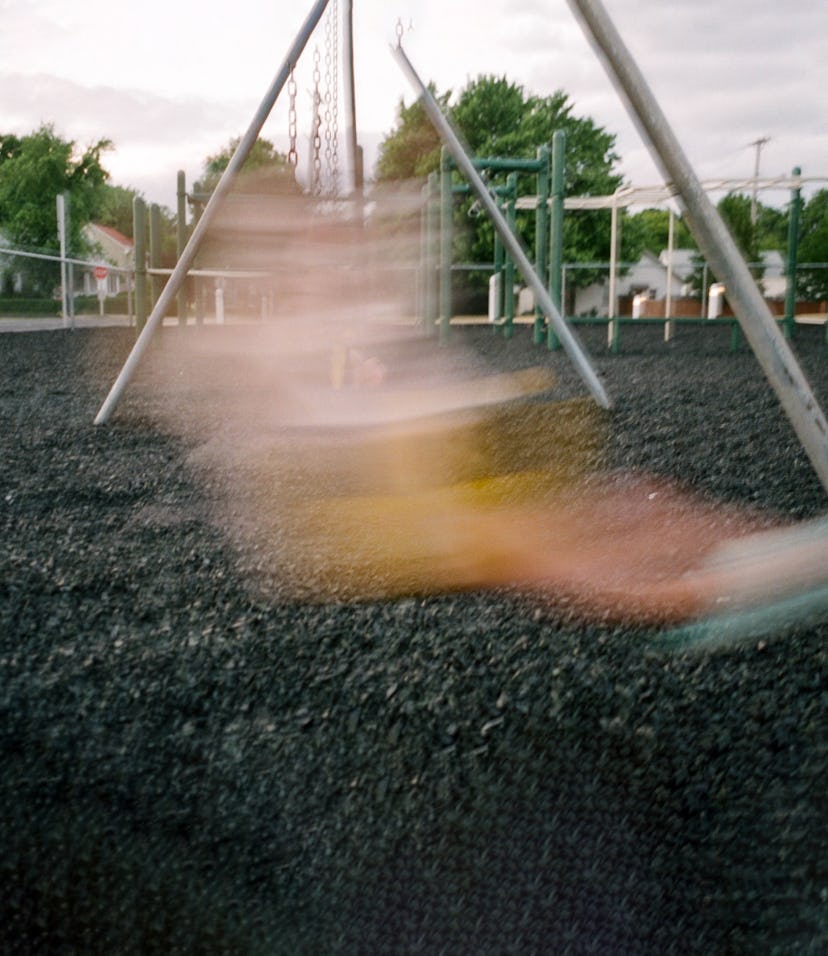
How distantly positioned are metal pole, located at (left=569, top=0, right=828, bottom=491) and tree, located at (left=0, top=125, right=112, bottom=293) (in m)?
40.5

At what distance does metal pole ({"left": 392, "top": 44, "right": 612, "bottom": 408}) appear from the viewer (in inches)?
148

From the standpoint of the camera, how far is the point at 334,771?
1.30 meters

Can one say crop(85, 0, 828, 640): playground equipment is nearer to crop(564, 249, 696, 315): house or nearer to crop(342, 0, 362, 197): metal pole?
crop(342, 0, 362, 197): metal pole

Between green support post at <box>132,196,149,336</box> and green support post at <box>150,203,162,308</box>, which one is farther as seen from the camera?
green support post at <box>150,203,162,308</box>

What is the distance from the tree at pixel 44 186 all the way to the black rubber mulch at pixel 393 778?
40.7 meters

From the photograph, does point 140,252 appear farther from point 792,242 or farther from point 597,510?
point 792,242

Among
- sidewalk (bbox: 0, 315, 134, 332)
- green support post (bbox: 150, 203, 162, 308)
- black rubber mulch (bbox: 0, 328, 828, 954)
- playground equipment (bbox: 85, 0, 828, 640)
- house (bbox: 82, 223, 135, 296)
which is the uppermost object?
house (bbox: 82, 223, 135, 296)

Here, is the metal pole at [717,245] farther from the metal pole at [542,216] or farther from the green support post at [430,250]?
the green support post at [430,250]

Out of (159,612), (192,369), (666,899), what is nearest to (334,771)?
(666,899)

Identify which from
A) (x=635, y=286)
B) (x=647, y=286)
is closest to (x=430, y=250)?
(x=635, y=286)

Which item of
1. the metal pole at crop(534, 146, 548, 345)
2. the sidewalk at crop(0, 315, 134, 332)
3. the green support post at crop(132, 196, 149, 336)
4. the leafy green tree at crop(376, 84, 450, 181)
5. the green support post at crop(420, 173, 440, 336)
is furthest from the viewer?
the leafy green tree at crop(376, 84, 450, 181)

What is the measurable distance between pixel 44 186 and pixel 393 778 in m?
49.2

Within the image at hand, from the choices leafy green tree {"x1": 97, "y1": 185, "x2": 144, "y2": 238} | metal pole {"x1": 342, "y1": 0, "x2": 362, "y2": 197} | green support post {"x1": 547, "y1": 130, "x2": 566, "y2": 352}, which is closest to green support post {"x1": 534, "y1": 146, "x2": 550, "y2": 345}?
green support post {"x1": 547, "y1": 130, "x2": 566, "y2": 352}

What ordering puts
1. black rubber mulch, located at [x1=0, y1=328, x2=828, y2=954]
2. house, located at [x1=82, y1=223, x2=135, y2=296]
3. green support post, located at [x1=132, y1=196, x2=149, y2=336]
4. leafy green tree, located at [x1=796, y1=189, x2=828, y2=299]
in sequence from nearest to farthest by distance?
black rubber mulch, located at [x1=0, y1=328, x2=828, y2=954], green support post, located at [x1=132, y1=196, x2=149, y2=336], leafy green tree, located at [x1=796, y1=189, x2=828, y2=299], house, located at [x1=82, y1=223, x2=135, y2=296]
